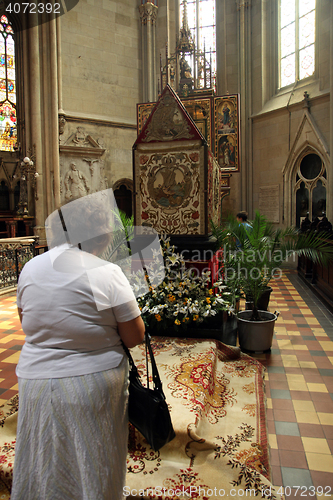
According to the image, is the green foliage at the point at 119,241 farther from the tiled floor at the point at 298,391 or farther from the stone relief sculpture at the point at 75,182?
the stone relief sculpture at the point at 75,182

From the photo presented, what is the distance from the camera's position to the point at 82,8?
1122 centimetres

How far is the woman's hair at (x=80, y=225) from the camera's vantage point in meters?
1.35

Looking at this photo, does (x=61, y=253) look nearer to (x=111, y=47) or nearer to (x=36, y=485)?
(x=36, y=485)

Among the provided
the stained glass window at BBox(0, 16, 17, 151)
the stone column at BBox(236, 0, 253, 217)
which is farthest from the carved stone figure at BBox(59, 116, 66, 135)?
the stone column at BBox(236, 0, 253, 217)

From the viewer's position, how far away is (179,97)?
23.0 ft

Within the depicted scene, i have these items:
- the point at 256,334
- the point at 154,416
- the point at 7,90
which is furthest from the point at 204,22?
the point at 154,416

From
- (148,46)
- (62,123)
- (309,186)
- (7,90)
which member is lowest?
(309,186)

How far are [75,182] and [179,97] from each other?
5234 mm

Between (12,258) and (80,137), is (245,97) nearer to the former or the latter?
(80,137)

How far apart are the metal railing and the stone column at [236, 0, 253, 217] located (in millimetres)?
6461

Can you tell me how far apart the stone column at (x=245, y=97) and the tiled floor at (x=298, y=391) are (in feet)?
20.2

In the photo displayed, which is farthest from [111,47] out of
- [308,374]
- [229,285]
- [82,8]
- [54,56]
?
[308,374]

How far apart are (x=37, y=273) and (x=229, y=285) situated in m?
2.83

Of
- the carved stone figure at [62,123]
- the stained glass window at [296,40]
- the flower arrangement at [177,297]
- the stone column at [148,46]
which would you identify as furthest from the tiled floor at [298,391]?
the stone column at [148,46]
